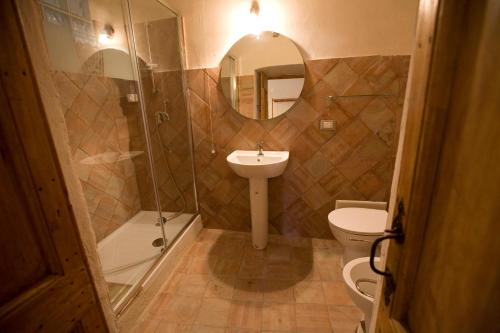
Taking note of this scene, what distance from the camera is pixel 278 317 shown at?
1457 mm

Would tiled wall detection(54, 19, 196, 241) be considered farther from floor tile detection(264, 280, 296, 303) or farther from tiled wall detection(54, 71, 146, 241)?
floor tile detection(264, 280, 296, 303)

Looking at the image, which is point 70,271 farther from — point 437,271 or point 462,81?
point 462,81

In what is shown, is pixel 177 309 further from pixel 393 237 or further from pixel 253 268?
pixel 393 237

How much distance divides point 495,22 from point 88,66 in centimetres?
221

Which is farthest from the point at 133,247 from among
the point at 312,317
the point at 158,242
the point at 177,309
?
the point at 312,317

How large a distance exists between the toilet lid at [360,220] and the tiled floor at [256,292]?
49 centimetres

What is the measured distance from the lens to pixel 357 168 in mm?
1986

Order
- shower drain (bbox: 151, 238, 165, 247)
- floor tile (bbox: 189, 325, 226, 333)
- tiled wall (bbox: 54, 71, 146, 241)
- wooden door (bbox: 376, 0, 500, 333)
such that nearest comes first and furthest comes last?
wooden door (bbox: 376, 0, 500, 333), floor tile (bbox: 189, 325, 226, 333), tiled wall (bbox: 54, 71, 146, 241), shower drain (bbox: 151, 238, 165, 247)

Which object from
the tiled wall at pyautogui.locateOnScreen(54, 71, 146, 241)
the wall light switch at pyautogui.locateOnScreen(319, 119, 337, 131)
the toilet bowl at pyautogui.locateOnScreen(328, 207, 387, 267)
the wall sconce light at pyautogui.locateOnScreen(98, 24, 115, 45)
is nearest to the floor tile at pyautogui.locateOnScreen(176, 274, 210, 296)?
the tiled wall at pyautogui.locateOnScreen(54, 71, 146, 241)

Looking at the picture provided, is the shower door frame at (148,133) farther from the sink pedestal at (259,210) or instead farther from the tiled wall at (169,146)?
the sink pedestal at (259,210)

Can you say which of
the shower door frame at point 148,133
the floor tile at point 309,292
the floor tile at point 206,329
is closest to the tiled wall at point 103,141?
the shower door frame at point 148,133

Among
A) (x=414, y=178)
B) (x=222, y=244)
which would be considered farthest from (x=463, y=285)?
(x=222, y=244)

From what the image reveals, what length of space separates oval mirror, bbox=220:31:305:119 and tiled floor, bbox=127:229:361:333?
1277 millimetres

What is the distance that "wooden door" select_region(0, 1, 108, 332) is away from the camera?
1.68 ft
